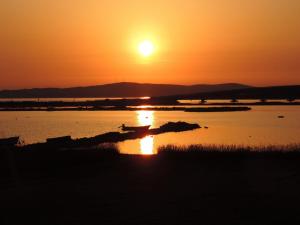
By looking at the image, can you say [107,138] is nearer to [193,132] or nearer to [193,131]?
[193,132]

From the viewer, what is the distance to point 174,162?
21.0 m

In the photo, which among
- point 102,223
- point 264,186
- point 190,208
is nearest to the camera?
point 102,223

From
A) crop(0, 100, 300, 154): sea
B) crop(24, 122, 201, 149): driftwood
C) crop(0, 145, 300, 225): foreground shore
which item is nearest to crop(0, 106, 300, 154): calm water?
crop(0, 100, 300, 154): sea

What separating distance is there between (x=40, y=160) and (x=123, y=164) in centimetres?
352

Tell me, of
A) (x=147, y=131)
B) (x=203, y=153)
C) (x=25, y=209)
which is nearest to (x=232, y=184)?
(x=25, y=209)

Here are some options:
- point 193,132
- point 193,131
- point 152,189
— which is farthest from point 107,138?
point 152,189

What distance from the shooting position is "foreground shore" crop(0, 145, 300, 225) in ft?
37.0

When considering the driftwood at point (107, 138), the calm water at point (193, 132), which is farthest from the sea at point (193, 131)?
the driftwood at point (107, 138)

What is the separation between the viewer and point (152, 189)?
14.7m

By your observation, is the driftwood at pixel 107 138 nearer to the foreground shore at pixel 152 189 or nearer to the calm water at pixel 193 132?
the calm water at pixel 193 132

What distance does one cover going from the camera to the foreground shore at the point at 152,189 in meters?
11.3

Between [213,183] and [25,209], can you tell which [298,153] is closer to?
[213,183]

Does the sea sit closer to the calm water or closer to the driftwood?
the calm water

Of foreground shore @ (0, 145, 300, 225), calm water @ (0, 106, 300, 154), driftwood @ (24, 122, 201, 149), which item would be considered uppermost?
foreground shore @ (0, 145, 300, 225)
